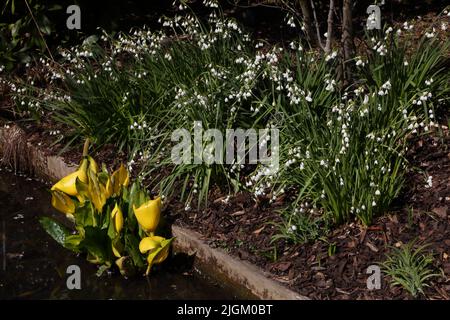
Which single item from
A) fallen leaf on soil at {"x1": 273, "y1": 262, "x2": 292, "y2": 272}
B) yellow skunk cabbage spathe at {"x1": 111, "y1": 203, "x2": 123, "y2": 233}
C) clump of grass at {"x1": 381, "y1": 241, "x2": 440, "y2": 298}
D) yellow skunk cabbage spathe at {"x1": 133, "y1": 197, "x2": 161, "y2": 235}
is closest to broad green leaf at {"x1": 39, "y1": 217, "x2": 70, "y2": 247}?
yellow skunk cabbage spathe at {"x1": 111, "y1": 203, "x2": 123, "y2": 233}

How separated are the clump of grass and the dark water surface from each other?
1.00m

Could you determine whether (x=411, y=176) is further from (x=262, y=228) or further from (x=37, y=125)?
(x=37, y=125)

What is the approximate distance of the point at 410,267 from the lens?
4.32m

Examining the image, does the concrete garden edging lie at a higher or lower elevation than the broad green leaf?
lower

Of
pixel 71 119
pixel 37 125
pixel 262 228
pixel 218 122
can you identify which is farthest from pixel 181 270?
pixel 37 125

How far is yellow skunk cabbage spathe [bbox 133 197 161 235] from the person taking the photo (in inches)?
196

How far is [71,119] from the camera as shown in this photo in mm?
6633

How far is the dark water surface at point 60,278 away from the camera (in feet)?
16.6

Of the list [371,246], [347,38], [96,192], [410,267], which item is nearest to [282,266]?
[371,246]

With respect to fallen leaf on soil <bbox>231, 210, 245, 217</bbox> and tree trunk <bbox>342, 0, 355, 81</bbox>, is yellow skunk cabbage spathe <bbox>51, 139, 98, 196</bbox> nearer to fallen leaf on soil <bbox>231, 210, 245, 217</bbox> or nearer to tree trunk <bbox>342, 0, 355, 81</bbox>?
fallen leaf on soil <bbox>231, 210, 245, 217</bbox>

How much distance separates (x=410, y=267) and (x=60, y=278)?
2275 millimetres

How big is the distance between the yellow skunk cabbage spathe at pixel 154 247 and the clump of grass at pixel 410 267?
1335 millimetres

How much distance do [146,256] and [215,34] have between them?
2167 millimetres

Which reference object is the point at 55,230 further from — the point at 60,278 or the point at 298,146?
the point at 298,146
